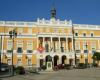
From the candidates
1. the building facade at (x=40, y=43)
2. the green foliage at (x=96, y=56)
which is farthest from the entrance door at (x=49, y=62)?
the green foliage at (x=96, y=56)

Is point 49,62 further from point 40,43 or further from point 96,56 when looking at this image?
point 96,56

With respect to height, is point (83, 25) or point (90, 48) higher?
point (83, 25)

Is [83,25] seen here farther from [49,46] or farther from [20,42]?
[20,42]

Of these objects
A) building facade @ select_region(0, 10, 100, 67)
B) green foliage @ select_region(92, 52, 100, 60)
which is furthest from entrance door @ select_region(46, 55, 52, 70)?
green foliage @ select_region(92, 52, 100, 60)

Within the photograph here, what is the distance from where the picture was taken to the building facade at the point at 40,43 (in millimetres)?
73000

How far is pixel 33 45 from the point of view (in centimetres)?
7494

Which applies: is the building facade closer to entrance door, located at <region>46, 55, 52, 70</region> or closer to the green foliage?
entrance door, located at <region>46, 55, 52, 70</region>

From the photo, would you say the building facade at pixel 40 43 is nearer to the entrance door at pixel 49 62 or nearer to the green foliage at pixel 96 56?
the entrance door at pixel 49 62

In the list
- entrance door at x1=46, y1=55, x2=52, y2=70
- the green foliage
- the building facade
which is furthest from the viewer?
the green foliage

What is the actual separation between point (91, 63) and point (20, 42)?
856 inches

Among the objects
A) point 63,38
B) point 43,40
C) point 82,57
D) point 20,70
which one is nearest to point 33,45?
point 43,40

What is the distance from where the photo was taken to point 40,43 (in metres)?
74.4

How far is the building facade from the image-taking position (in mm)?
73000

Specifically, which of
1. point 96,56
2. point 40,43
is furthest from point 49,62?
point 96,56
